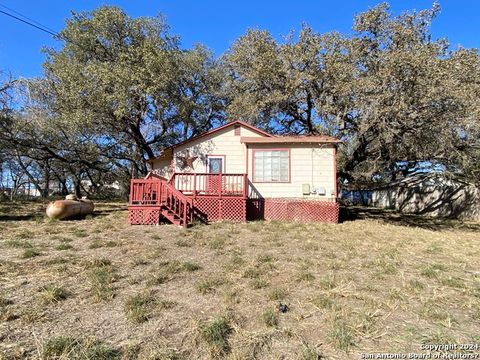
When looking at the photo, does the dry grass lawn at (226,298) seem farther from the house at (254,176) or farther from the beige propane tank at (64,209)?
the house at (254,176)

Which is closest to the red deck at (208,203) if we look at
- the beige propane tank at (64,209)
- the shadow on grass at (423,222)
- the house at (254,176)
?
the house at (254,176)

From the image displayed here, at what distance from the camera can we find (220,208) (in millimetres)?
11719

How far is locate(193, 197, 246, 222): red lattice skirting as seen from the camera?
11727mm

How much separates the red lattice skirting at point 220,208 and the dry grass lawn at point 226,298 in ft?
11.6

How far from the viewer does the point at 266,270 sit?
18.5 ft

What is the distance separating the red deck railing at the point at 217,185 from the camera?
1176 centimetres

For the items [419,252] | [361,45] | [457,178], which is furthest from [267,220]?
[457,178]

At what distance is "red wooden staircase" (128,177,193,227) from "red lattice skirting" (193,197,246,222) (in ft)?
2.58

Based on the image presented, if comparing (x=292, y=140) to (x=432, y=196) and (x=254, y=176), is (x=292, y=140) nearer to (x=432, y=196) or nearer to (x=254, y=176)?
(x=254, y=176)

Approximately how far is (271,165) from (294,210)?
1.97 meters

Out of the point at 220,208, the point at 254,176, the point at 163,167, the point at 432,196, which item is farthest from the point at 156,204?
the point at 432,196

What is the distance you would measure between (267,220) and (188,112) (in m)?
8.01

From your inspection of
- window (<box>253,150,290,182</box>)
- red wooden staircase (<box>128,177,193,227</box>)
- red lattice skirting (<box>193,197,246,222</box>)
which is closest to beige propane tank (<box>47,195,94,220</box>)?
red wooden staircase (<box>128,177,193,227</box>)

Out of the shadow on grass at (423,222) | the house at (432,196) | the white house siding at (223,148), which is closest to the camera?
the shadow on grass at (423,222)
